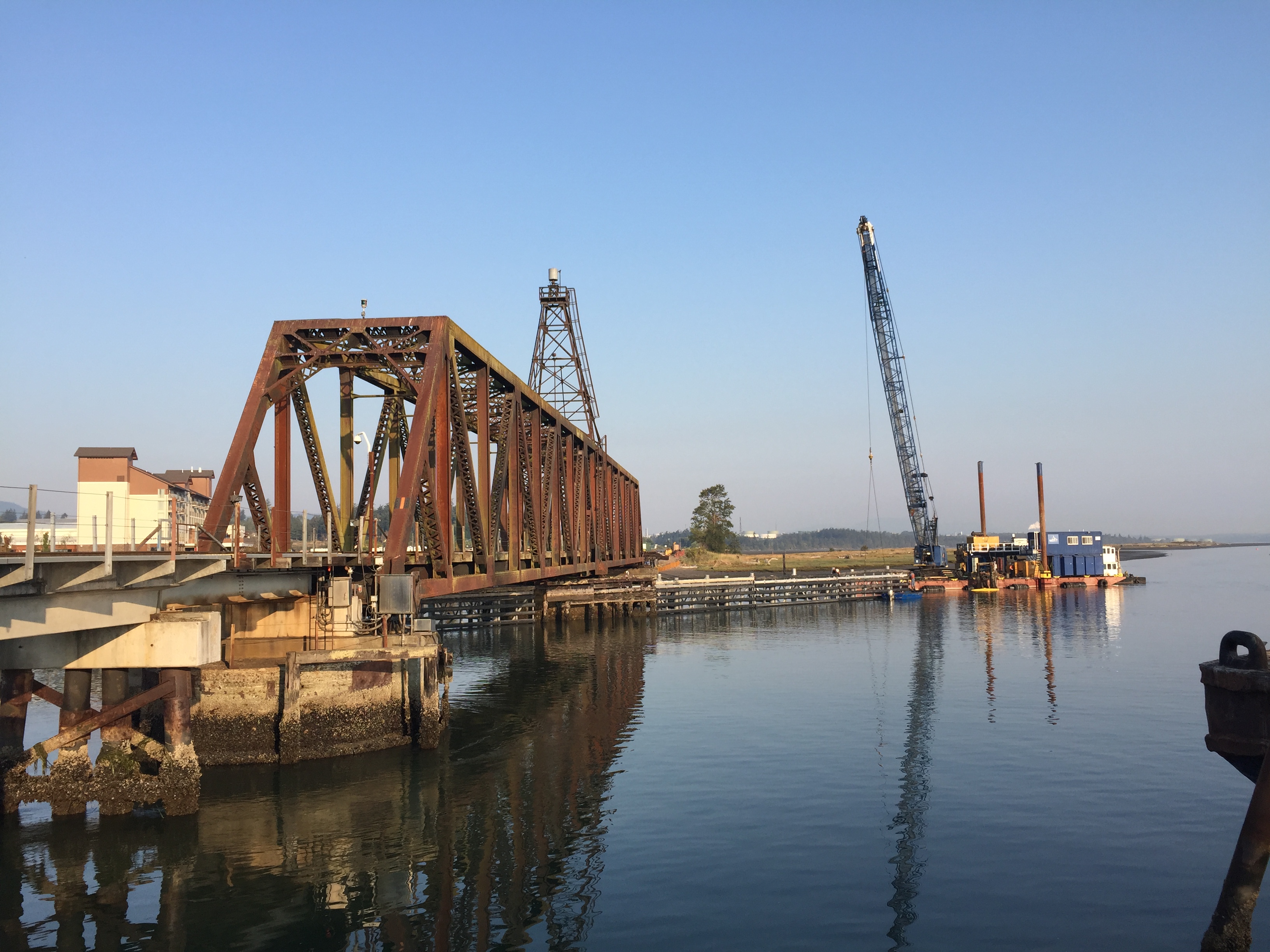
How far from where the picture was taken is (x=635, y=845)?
19.7 m

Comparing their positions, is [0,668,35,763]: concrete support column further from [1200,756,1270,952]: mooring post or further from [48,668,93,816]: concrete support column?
[1200,756,1270,952]: mooring post

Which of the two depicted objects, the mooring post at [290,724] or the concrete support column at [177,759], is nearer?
the concrete support column at [177,759]

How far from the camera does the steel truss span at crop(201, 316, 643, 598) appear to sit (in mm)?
26719

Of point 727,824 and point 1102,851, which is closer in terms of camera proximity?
point 1102,851

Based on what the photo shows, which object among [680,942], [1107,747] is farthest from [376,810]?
[1107,747]

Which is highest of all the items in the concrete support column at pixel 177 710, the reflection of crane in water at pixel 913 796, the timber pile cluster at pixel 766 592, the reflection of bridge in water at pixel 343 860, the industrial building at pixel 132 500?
the industrial building at pixel 132 500

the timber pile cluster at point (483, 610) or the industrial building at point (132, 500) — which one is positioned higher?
the industrial building at point (132, 500)

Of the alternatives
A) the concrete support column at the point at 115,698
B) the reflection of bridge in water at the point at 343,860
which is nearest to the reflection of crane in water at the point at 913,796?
the reflection of bridge in water at the point at 343,860

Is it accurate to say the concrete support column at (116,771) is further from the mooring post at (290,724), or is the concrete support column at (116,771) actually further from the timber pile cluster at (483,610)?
the timber pile cluster at (483,610)

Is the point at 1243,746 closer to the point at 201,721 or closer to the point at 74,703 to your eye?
the point at 74,703

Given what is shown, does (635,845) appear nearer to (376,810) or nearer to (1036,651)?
(376,810)

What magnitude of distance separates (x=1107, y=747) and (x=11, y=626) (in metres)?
29.7

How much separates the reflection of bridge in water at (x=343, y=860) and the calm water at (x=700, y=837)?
0.07 m

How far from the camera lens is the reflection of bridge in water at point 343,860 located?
1558cm
